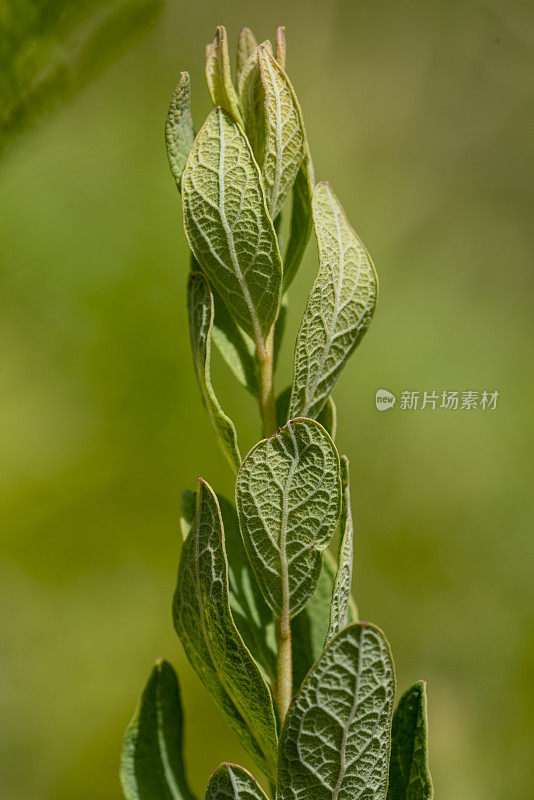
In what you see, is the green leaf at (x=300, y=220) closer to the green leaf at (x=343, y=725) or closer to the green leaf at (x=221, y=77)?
the green leaf at (x=221, y=77)

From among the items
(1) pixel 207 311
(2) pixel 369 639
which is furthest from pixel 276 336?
(2) pixel 369 639

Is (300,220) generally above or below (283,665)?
above

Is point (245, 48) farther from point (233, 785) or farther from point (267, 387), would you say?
point (233, 785)

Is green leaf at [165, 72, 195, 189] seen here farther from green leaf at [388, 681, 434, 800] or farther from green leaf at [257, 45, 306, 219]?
green leaf at [388, 681, 434, 800]

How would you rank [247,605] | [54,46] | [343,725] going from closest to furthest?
[343,725], [247,605], [54,46]

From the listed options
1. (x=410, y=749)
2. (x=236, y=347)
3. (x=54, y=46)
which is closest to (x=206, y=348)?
(x=236, y=347)

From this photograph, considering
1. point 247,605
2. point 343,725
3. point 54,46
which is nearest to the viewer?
point 343,725

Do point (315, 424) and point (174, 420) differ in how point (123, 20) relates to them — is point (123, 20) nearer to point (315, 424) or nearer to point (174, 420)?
point (174, 420)
